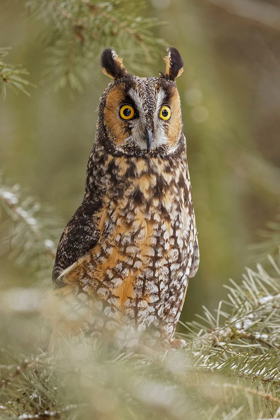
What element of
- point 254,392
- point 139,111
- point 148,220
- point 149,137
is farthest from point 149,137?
point 254,392

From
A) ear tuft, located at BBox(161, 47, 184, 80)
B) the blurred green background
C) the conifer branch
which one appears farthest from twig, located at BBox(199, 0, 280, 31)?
the conifer branch

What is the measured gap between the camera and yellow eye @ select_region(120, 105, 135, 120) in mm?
1963

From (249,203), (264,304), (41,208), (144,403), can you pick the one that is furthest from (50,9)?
(249,203)

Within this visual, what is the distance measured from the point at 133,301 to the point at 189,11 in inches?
66.2

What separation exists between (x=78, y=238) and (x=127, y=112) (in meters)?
0.51

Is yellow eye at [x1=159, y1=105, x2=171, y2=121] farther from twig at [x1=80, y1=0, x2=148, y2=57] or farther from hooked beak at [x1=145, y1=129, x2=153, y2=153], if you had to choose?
twig at [x1=80, y1=0, x2=148, y2=57]

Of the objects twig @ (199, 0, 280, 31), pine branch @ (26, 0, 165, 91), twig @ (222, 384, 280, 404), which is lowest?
twig @ (222, 384, 280, 404)

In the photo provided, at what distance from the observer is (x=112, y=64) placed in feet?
6.61

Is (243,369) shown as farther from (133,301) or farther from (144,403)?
(133,301)

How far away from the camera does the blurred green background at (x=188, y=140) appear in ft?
8.70

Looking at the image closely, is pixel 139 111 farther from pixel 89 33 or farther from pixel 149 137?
pixel 89 33

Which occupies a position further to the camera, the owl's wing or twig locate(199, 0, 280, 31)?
twig locate(199, 0, 280, 31)

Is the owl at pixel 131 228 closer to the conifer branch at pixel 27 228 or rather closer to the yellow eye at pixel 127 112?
the yellow eye at pixel 127 112

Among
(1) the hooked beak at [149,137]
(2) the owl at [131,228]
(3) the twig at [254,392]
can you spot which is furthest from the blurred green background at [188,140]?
(3) the twig at [254,392]
